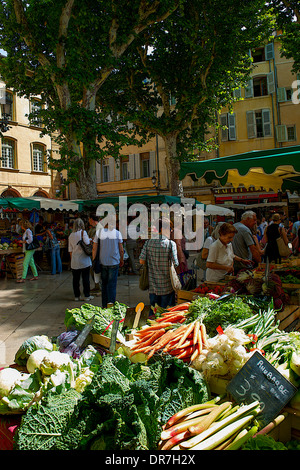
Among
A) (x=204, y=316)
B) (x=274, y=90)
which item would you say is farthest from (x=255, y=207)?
(x=204, y=316)

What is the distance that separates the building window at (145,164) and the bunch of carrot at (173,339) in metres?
23.7

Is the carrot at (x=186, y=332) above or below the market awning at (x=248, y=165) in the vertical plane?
below

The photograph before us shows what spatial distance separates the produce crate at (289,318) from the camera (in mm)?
3545

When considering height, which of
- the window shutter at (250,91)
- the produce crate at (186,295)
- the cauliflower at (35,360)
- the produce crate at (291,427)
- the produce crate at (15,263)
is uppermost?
the window shutter at (250,91)

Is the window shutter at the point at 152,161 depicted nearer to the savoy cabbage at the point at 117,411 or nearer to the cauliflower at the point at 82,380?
the cauliflower at the point at 82,380

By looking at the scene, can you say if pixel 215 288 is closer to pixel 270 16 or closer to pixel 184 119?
pixel 184 119

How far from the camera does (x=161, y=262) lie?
5098 mm

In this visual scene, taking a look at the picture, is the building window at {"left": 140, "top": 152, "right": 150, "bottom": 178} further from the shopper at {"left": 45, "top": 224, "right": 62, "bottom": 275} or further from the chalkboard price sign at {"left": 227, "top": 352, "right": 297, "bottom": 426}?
the chalkboard price sign at {"left": 227, "top": 352, "right": 297, "bottom": 426}

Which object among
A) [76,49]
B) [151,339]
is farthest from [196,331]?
[76,49]

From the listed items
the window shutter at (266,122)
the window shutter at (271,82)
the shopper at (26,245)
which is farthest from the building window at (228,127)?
the shopper at (26,245)

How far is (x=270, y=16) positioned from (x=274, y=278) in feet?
49.5

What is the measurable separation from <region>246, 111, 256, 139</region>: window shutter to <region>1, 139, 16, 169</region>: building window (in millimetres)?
16660

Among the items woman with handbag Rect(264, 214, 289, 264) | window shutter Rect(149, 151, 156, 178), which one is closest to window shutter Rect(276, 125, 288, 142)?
window shutter Rect(149, 151, 156, 178)

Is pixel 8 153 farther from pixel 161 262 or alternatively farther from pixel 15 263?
pixel 161 262
